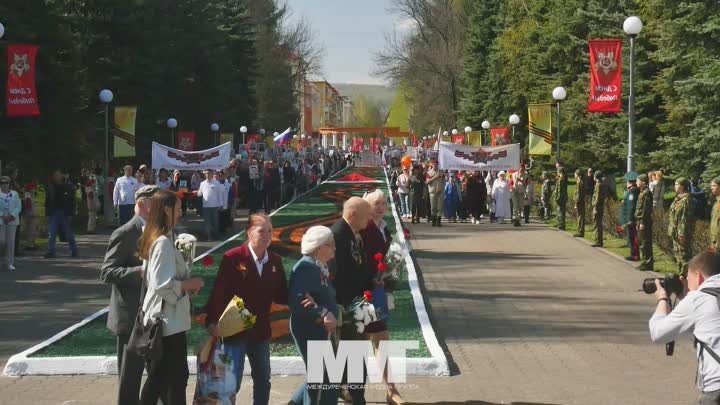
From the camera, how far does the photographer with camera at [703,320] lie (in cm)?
548

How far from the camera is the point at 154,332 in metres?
6.80

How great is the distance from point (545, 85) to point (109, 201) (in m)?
25.7

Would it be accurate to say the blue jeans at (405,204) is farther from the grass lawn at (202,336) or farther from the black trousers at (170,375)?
the black trousers at (170,375)

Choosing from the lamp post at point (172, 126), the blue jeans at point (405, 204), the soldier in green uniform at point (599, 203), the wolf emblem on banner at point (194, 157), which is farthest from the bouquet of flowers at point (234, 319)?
the lamp post at point (172, 126)

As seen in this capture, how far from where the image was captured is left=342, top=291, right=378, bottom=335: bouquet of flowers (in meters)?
8.16

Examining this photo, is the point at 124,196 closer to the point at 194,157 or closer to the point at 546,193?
the point at 194,157

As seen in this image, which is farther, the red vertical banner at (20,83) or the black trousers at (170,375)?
the red vertical banner at (20,83)

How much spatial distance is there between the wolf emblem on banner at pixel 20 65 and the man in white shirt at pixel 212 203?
4.88 meters

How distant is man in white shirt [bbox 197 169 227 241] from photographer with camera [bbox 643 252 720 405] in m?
20.9

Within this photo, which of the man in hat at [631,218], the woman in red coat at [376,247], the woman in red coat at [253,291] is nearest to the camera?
the woman in red coat at [253,291]

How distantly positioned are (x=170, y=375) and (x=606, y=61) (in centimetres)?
1944

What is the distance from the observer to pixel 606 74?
2464 centimetres
